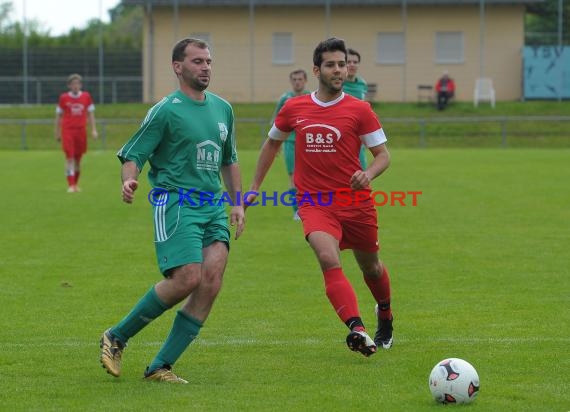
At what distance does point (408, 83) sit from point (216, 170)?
4358cm

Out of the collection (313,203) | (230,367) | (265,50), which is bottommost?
(230,367)

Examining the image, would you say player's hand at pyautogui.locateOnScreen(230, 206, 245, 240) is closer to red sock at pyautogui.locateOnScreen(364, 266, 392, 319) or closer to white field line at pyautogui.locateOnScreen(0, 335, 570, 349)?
white field line at pyautogui.locateOnScreen(0, 335, 570, 349)

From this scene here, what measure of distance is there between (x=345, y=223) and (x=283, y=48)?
44137mm

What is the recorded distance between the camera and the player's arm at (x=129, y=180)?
21.3 feet

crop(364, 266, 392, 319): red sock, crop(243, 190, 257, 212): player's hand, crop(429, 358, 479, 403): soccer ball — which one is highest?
crop(243, 190, 257, 212): player's hand

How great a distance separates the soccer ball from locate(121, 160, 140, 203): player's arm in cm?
197

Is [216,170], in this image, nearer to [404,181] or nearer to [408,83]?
[404,181]

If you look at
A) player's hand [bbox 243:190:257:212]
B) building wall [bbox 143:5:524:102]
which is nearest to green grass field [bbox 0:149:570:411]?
player's hand [bbox 243:190:257:212]

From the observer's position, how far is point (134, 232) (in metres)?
15.2

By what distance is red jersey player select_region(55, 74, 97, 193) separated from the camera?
21312 millimetres

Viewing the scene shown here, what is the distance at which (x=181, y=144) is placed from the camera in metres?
6.73

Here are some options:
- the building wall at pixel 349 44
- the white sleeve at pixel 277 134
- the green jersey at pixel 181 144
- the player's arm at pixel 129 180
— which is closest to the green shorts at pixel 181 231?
the green jersey at pixel 181 144

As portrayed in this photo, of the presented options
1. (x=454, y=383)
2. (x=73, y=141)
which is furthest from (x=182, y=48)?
(x=73, y=141)

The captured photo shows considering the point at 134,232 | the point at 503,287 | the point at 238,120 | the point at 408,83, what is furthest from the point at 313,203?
the point at 408,83
